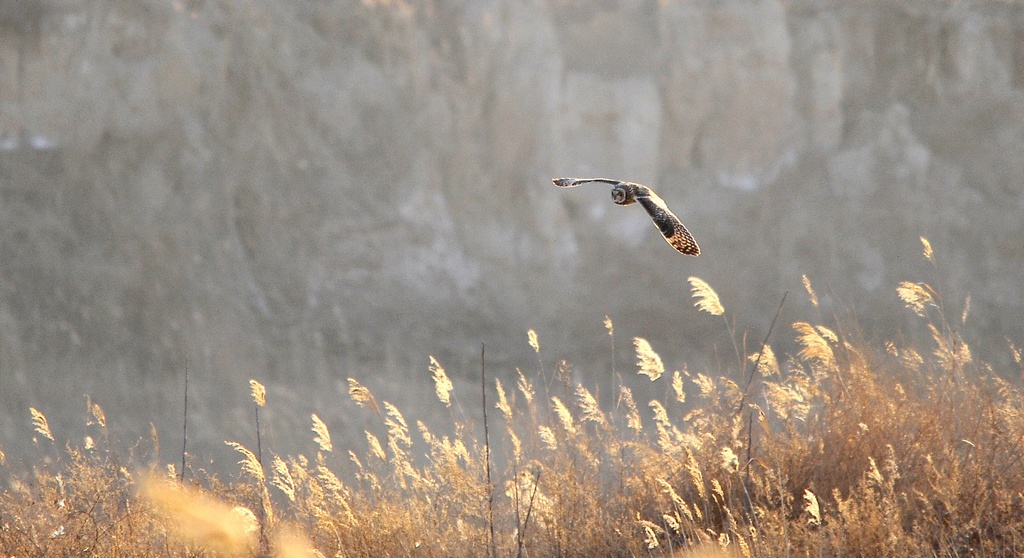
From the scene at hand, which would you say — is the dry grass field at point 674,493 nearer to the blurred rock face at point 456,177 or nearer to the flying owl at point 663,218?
the flying owl at point 663,218

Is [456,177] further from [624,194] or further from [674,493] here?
[674,493]

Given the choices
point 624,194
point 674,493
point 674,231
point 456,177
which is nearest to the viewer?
point 674,493

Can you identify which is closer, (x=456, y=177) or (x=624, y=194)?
(x=624, y=194)

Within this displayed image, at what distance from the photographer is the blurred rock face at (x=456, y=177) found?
7820 millimetres

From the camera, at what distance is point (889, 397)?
3.71 m

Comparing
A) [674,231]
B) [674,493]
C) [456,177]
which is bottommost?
[456,177]

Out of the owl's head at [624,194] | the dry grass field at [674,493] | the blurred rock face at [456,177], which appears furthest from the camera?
the blurred rock face at [456,177]

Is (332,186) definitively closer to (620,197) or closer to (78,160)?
(78,160)

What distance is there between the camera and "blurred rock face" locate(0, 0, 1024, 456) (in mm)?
7820

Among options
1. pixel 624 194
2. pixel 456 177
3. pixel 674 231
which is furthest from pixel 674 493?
pixel 456 177

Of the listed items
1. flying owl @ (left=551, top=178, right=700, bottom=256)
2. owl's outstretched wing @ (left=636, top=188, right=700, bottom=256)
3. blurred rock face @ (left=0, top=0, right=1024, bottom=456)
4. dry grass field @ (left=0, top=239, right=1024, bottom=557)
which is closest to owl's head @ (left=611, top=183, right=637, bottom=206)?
flying owl @ (left=551, top=178, right=700, bottom=256)

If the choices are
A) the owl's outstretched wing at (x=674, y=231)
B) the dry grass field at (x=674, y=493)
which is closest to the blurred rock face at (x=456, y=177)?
the dry grass field at (x=674, y=493)

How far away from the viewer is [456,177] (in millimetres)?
8656

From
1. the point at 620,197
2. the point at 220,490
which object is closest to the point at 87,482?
the point at 220,490
